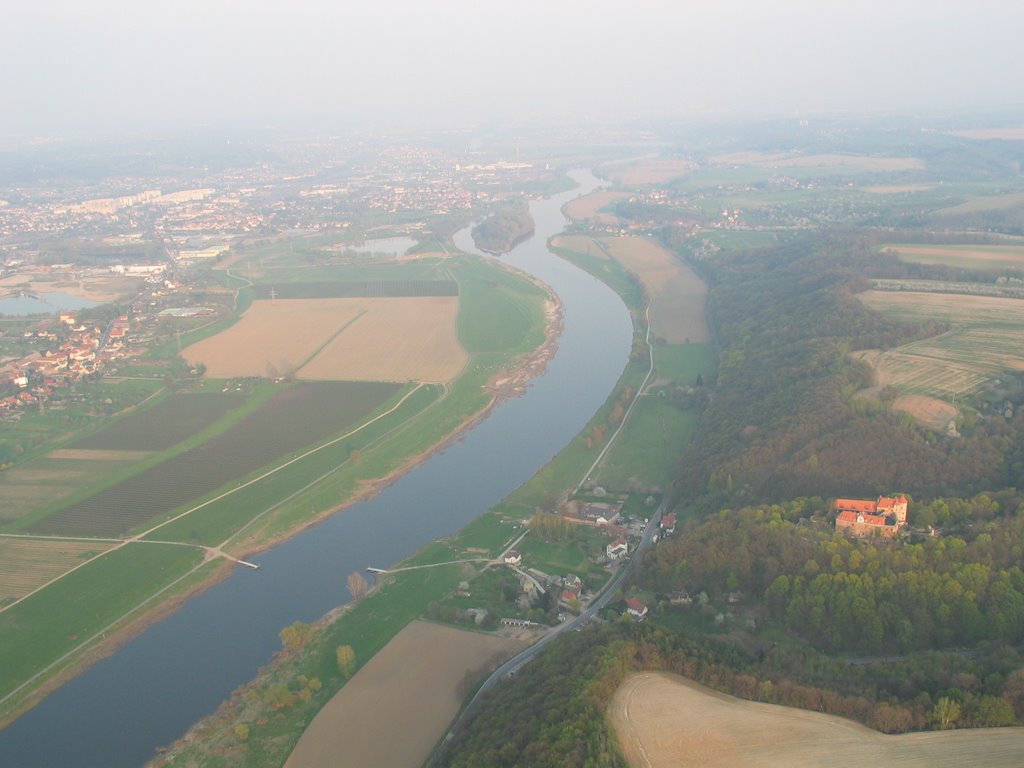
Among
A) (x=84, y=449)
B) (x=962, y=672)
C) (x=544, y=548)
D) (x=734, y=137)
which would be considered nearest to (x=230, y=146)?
(x=734, y=137)

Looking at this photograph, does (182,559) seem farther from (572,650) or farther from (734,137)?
(734,137)

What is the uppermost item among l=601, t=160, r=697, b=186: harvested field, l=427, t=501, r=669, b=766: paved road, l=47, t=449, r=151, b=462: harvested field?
l=601, t=160, r=697, b=186: harvested field

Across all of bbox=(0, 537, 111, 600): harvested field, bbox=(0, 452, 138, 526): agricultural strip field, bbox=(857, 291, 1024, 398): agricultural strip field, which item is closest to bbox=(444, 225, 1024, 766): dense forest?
bbox=(857, 291, 1024, 398): agricultural strip field

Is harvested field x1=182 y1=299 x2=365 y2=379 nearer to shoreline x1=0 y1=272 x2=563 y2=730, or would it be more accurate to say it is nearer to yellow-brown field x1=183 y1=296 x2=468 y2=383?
yellow-brown field x1=183 y1=296 x2=468 y2=383

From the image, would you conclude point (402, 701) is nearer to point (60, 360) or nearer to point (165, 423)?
point (165, 423)

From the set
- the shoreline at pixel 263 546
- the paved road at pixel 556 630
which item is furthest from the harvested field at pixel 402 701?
the shoreline at pixel 263 546

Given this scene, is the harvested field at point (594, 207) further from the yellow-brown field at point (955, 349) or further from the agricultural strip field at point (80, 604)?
the agricultural strip field at point (80, 604)
